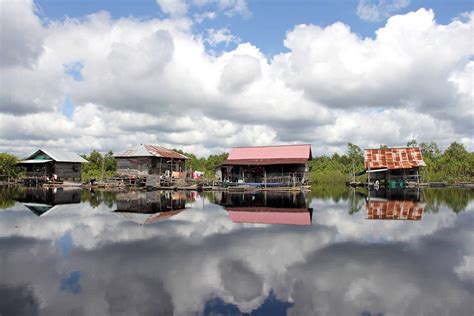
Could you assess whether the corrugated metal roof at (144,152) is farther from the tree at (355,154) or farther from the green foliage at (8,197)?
the tree at (355,154)

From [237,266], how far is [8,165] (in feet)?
186

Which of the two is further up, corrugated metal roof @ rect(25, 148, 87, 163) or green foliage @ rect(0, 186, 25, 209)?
corrugated metal roof @ rect(25, 148, 87, 163)

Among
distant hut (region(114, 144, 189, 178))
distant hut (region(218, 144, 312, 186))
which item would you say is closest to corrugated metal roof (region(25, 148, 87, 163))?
distant hut (region(114, 144, 189, 178))

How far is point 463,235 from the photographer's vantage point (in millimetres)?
13523

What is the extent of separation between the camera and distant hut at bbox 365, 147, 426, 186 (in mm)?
44562

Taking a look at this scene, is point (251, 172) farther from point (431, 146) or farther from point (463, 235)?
point (431, 146)

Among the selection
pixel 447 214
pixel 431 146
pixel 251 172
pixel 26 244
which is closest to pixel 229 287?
pixel 26 244

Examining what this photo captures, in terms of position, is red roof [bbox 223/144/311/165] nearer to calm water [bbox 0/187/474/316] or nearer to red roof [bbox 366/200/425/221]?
red roof [bbox 366/200/425/221]

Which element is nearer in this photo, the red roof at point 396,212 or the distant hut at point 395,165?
the red roof at point 396,212

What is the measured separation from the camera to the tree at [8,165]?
52.5 m

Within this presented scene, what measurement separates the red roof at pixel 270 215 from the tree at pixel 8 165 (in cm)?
4725

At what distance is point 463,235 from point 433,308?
27.4 ft

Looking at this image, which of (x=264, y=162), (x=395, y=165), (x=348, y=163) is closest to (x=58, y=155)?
(x=264, y=162)

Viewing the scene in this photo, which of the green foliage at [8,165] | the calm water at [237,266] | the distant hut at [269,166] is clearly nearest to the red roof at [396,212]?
the calm water at [237,266]
